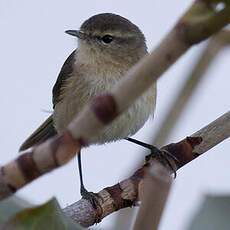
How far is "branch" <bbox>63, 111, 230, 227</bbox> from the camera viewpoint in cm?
164

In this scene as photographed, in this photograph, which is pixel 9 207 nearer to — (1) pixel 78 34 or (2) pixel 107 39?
(1) pixel 78 34

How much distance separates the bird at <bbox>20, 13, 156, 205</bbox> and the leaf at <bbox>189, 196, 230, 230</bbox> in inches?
86.0

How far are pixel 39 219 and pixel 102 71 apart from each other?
2761 millimetres

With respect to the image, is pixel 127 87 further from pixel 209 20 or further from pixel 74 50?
pixel 74 50

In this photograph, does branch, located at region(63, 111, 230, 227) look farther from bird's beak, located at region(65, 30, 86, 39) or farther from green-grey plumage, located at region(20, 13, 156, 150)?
bird's beak, located at region(65, 30, 86, 39)

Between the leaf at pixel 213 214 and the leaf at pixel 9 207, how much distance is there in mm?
355

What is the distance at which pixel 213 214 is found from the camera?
1.20 meters

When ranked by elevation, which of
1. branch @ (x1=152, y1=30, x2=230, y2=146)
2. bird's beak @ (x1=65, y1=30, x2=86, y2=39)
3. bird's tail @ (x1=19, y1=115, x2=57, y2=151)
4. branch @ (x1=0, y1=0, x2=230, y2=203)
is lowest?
bird's tail @ (x1=19, y1=115, x2=57, y2=151)

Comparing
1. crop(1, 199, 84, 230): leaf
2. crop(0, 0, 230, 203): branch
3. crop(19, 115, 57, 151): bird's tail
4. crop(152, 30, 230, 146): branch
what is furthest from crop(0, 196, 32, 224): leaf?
crop(19, 115, 57, 151): bird's tail

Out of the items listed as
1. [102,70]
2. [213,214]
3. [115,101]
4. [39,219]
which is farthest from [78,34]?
[115,101]

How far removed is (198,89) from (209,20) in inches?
25.4

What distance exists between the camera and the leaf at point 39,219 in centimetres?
84

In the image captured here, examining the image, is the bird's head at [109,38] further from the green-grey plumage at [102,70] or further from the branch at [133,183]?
the branch at [133,183]

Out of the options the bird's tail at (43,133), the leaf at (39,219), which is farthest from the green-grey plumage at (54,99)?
the leaf at (39,219)
